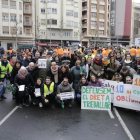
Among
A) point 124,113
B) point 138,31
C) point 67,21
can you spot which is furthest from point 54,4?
point 124,113

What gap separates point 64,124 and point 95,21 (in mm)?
57033

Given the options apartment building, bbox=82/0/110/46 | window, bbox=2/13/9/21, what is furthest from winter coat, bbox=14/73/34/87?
apartment building, bbox=82/0/110/46

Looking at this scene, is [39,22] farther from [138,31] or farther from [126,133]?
[126,133]

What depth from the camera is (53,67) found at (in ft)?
26.7

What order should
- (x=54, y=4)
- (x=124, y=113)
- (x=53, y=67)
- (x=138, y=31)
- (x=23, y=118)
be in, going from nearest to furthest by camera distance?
(x=23, y=118) < (x=124, y=113) < (x=53, y=67) < (x=54, y=4) < (x=138, y=31)

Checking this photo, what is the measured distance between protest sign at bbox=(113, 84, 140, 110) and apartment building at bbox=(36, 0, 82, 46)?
44.0m

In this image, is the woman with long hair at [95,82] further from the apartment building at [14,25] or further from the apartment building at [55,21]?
the apartment building at [55,21]

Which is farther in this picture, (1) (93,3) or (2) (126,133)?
(1) (93,3)

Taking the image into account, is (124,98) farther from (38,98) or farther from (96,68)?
(38,98)

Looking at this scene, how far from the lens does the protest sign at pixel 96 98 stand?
7.30 m

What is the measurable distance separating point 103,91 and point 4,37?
142 feet

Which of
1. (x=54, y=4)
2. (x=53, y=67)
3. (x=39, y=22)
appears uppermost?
(x=54, y=4)

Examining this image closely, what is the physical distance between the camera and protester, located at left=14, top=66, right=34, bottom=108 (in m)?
7.61

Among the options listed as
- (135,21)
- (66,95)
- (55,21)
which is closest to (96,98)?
(66,95)
